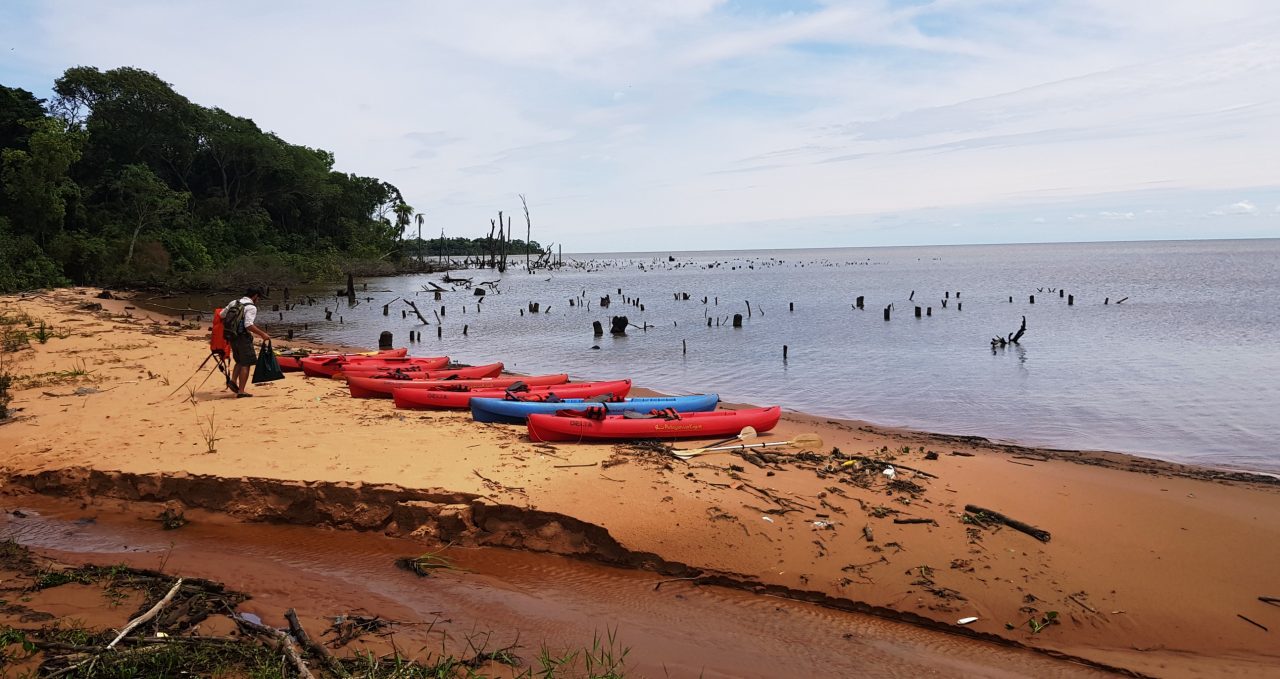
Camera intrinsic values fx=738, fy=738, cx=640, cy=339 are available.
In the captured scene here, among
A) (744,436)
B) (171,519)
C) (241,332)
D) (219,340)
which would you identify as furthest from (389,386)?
(744,436)

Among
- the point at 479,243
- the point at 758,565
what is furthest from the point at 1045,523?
the point at 479,243

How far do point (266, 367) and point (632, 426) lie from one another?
17.1ft

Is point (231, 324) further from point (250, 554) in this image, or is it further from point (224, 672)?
point (224, 672)

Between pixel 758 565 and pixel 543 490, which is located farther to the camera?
pixel 543 490

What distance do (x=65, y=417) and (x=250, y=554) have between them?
4.17 m

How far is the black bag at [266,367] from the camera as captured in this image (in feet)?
31.4

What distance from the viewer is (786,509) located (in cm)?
588

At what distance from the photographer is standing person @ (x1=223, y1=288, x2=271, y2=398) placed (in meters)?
9.18

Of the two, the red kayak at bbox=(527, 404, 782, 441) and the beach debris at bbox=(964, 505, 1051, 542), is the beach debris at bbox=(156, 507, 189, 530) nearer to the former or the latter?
the red kayak at bbox=(527, 404, 782, 441)

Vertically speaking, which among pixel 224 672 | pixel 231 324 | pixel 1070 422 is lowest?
pixel 1070 422

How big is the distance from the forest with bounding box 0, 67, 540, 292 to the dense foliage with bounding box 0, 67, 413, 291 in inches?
2.6

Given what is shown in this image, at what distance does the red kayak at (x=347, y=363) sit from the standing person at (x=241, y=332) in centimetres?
238

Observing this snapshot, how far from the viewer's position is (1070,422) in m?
11.4

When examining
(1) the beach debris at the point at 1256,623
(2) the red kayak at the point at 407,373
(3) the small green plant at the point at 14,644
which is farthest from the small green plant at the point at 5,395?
(1) the beach debris at the point at 1256,623
